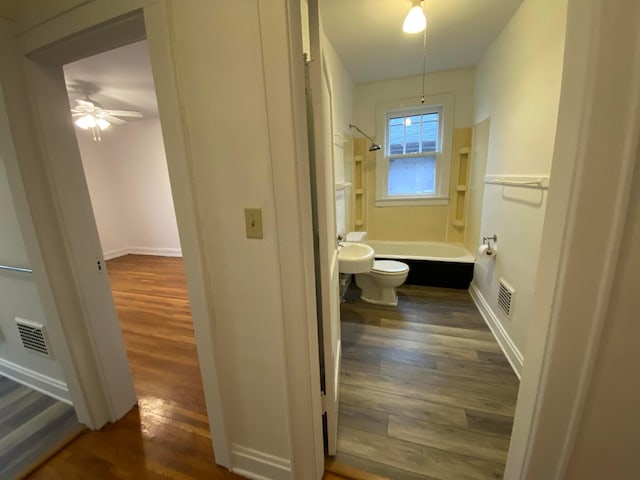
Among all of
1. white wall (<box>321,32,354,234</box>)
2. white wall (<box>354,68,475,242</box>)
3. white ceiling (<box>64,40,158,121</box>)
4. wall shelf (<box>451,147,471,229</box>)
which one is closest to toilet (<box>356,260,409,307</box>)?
white wall (<box>321,32,354,234</box>)

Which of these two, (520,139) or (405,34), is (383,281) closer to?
(520,139)

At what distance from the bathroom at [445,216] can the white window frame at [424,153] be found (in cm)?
2

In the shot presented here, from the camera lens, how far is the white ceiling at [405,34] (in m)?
1.96

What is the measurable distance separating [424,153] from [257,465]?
11.8 ft

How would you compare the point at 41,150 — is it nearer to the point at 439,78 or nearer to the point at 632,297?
the point at 632,297

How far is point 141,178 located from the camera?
4.75 metres

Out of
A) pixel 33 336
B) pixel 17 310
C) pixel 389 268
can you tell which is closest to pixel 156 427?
pixel 33 336

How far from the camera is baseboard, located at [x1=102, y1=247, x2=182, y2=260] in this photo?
4.86 meters

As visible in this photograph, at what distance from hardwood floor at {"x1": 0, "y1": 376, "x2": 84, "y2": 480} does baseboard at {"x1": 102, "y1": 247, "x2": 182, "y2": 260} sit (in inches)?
127

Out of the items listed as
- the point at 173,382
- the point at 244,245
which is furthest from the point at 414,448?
the point at 173,382

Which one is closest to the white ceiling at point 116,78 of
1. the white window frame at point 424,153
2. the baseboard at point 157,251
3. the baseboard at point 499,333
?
the baseboard at point 157,251

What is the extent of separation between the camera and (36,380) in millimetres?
1757

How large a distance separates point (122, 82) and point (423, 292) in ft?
13.0

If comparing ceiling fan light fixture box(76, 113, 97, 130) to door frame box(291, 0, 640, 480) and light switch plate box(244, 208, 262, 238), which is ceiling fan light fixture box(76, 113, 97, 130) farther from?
door frame box(291, 0, 640, 480)
